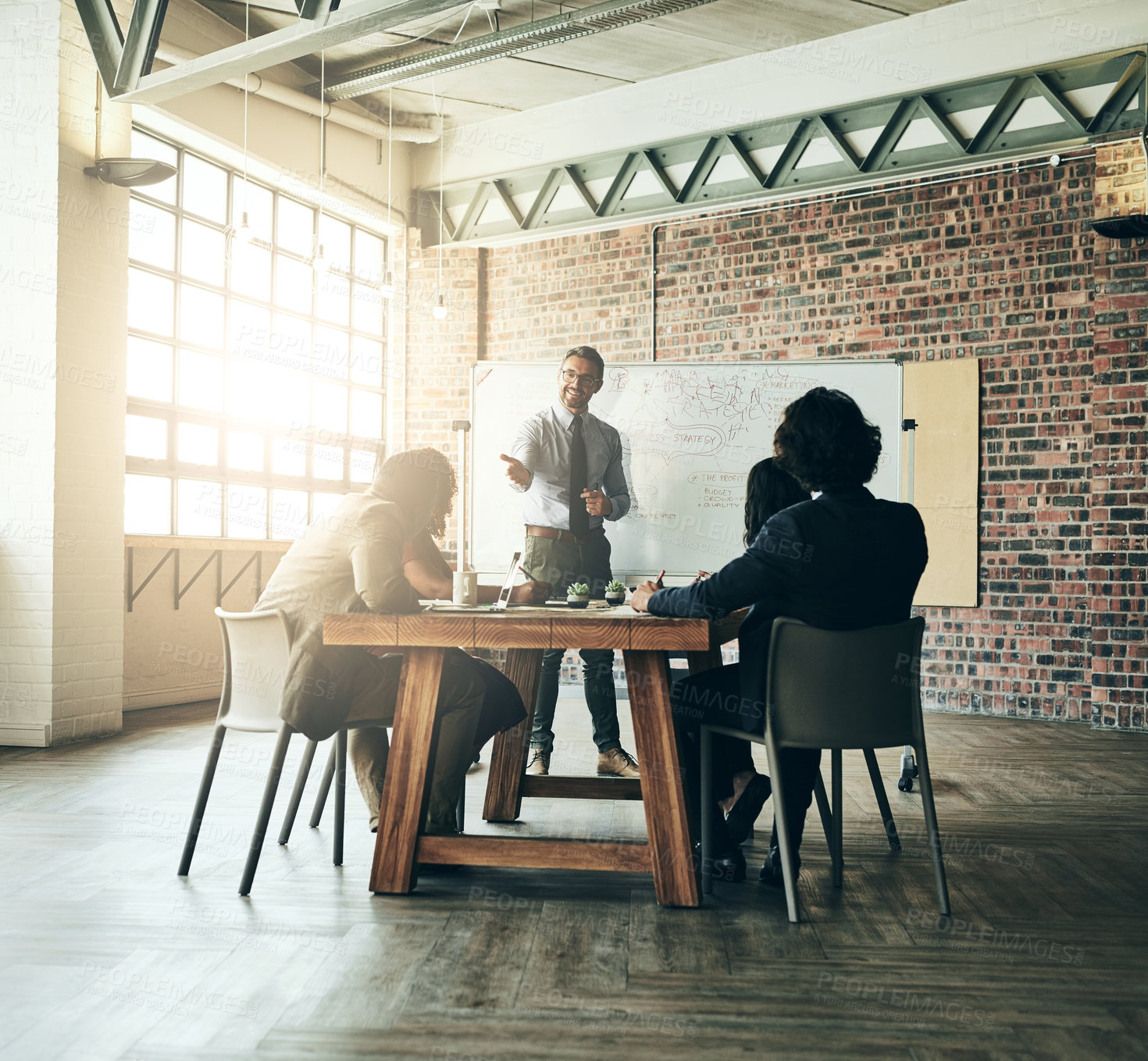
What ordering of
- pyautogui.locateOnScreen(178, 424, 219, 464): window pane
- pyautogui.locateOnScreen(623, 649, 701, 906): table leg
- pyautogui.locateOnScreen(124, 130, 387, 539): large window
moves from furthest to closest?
pyautogui.locateOnScreen(178, 424, 219, 464): window pane → pyautogui.locateOnScreen(124, 130, 387, 539): large window → pyautogui.locateOnScreen(623, 649, 701, 906): table leg

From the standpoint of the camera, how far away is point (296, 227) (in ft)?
23.4

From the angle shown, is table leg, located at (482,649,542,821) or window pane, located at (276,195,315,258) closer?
table leg, located at (482,649,542,821)

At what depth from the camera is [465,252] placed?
7.65 meters

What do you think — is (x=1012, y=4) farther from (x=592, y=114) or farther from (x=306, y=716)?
(x=306, y=716)

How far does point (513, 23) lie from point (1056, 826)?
5.24 m

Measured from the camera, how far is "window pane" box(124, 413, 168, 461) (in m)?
5.97

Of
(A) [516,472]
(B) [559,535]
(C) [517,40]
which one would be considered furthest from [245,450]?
(A) [516,472]

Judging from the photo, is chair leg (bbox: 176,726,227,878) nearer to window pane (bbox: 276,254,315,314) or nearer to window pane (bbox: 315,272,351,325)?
window pane (bbox: 276,254,315,314)

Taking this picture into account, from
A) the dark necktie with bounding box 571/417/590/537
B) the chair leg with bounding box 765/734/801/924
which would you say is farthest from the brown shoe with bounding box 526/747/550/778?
the chair leg with bounding box 765/734/801/924

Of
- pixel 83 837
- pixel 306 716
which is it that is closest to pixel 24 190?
pixel 83 837

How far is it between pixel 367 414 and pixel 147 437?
201cm

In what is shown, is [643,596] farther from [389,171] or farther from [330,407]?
[389,171]

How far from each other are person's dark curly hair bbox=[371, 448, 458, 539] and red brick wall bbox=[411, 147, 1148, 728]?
13.6 ft

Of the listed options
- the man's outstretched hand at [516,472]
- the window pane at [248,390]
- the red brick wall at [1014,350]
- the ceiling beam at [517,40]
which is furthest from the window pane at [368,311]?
the man's outstretched hand at [516,472]
